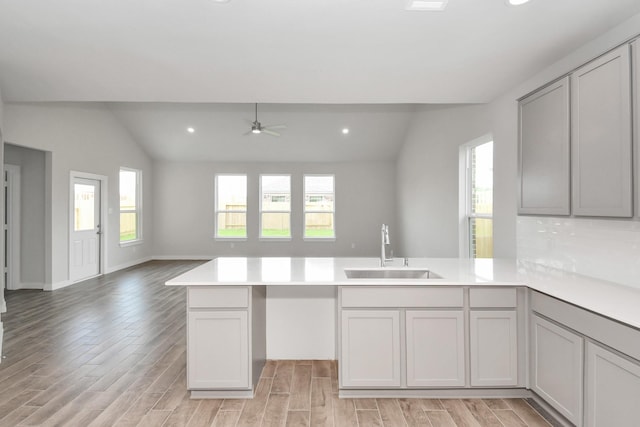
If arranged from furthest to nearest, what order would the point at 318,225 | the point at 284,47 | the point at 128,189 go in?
the point at 318,225 < the point at 128,189 < the point at 284,47

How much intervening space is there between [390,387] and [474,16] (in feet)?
8.26

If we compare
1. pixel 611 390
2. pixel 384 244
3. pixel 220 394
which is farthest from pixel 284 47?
pixel 611 390

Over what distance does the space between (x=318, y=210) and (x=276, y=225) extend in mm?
1171

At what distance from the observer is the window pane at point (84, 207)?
674 cm

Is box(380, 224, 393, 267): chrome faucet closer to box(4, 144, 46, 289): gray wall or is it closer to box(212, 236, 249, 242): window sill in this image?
box(4, 144, 46, 289): gray wall

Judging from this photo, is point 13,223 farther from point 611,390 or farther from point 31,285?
point 611,390

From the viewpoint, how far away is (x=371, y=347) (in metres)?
2.58

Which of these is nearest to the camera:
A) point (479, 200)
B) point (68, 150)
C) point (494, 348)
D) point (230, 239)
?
point (494, 348)

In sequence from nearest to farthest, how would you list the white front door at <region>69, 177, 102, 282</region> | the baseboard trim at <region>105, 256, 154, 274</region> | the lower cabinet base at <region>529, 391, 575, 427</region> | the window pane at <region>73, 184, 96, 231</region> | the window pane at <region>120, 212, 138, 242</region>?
the lower cabinet base at <region>529, 391, 575, 427</region>, the white front door at <region>69, 177, 102, 282</region>, the window pane at <region>73, 184, 96, 231</region>, the baseboard trim at <region>105, 256, 154, 274</region>, the window pane at <region>120, 212, 138, 242</region>

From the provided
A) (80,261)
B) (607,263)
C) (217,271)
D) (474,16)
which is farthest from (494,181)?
(80,261)

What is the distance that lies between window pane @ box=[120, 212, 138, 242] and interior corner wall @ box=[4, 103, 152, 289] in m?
0.36

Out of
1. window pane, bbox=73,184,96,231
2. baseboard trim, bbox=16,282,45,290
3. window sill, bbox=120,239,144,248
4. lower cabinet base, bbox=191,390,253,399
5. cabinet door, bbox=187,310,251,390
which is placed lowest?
lower cabinet base, bbox=191,390,253,399

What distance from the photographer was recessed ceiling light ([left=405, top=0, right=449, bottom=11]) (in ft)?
7.32

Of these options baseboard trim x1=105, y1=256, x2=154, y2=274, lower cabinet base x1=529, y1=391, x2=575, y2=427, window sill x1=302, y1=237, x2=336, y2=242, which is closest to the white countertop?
lower cabinet base x1=529, y1=391, x2=575, y2=427
